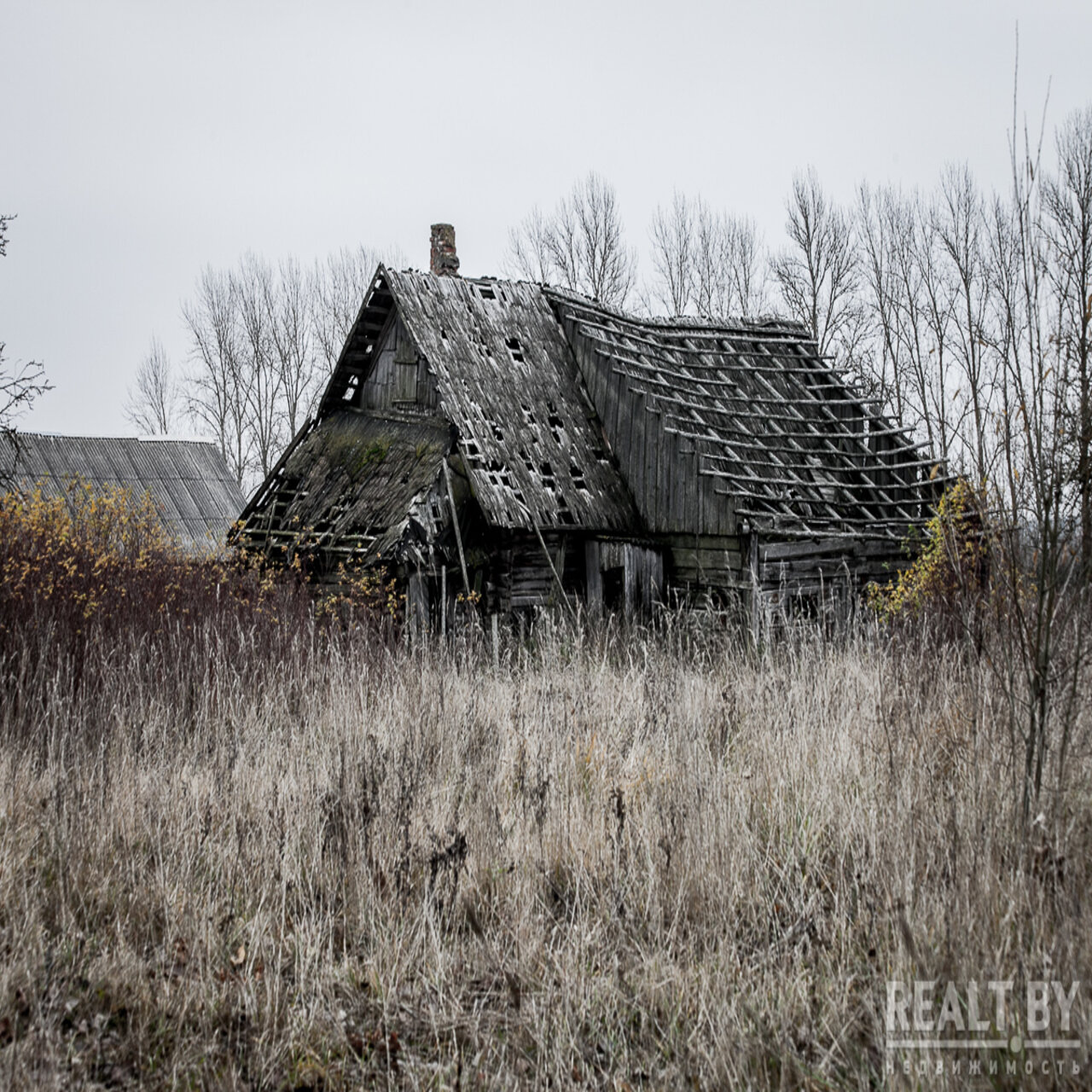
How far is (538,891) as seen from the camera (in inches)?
175

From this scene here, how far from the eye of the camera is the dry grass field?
335 cm

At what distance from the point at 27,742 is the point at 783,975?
16.2 feet

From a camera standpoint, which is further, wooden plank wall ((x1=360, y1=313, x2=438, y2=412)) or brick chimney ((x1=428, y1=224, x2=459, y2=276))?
brick chimney ((x1=428, y1=224, x2=459, y2=276))

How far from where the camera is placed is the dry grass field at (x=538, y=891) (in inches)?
132

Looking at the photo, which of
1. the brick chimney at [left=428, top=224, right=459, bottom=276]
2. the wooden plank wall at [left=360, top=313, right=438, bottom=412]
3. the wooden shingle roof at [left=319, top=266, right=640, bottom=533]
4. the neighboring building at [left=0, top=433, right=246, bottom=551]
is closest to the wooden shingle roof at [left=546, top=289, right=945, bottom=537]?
the wooden shingle roof at [left=319, top=266, right=640, bottom=533]

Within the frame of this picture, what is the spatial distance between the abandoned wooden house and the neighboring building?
881 cm

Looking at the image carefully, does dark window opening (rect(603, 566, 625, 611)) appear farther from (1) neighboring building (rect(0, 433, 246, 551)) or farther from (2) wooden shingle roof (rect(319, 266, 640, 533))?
(1) neighboring building (rect(0, 433, 246, 551))

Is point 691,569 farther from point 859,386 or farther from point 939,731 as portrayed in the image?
point 939,731

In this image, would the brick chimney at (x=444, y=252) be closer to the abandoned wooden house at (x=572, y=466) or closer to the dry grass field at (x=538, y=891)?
the abandoned wooden house at (x=572, y=466)

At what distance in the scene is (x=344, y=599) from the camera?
1276 centimetres

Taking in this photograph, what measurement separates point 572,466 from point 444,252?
6062mm

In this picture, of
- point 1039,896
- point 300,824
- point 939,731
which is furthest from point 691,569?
point 1039,896

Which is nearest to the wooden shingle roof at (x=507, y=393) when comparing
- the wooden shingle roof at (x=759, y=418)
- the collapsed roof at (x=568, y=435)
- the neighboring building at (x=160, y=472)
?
the collapsed roof at (x=568, y=435)

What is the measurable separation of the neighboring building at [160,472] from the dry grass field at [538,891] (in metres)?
20.2
